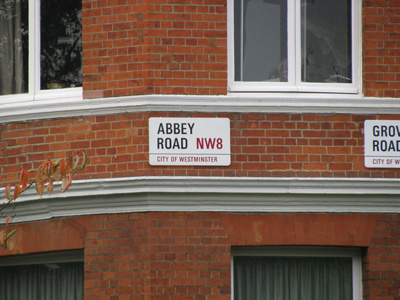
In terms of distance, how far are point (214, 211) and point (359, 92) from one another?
213cm

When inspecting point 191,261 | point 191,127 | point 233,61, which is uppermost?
point 233,61

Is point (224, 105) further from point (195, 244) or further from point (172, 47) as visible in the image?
point (195, 244)

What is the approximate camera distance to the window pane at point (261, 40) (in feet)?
38.5

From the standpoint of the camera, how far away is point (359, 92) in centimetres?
1167

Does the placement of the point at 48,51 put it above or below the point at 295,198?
above

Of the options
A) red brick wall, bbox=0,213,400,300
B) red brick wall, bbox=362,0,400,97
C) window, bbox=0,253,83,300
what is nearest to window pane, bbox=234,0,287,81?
red brick wall, bbox=362,0,400,97

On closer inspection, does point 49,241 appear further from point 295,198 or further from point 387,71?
point 387,71

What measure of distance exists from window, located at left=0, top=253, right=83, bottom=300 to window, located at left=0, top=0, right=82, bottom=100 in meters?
1.88

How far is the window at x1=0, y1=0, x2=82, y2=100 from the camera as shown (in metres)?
12.0

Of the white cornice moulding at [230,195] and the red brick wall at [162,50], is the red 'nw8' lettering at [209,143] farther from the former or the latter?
the red brick wall at [162,50]

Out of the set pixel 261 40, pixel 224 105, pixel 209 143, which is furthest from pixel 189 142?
pixel 261 40

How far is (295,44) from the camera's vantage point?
38.4 feet

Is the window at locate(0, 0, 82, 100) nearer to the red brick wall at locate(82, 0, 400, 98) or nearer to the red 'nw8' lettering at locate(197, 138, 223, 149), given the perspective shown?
the red brick wall at locate(82, 0, 400, 98)

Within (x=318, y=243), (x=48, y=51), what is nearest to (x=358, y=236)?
(x=318, y=243)
